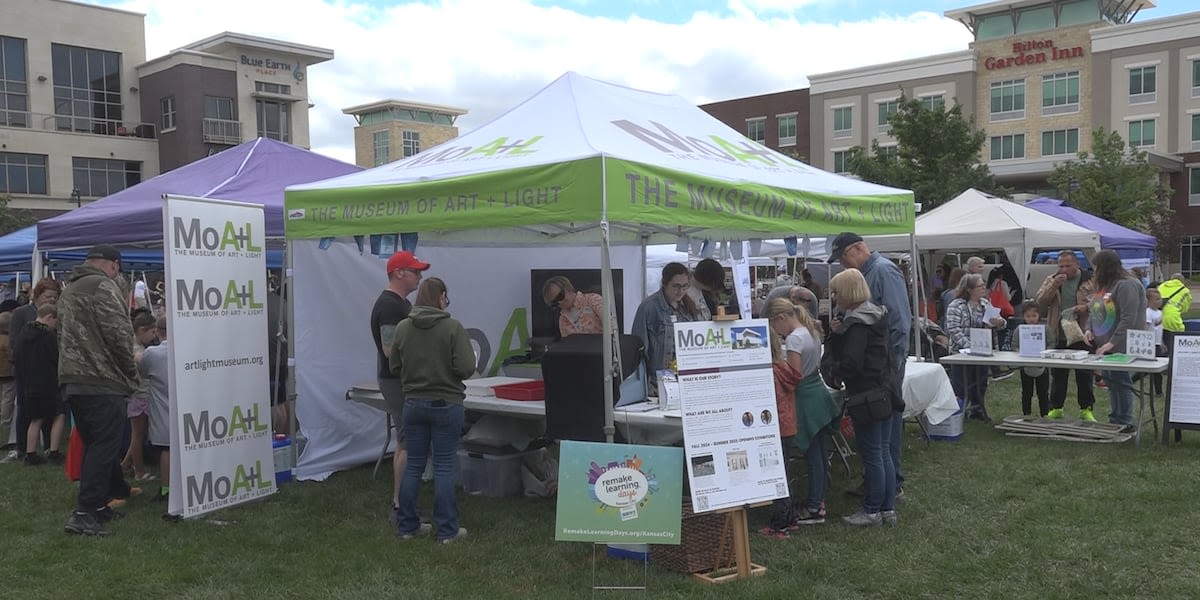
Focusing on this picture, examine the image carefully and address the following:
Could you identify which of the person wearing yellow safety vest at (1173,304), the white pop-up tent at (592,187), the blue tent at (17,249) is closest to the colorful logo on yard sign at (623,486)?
the white pop-up tent at (592,187)

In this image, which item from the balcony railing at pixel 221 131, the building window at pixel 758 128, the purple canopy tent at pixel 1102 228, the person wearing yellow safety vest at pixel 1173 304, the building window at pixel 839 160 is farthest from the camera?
the building window at pixel 758 128

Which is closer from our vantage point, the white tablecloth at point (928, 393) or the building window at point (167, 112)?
the white tablecloth at point (928, 393)

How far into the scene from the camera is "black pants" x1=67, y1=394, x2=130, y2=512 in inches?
207

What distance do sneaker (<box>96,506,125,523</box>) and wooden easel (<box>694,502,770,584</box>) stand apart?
3.52m

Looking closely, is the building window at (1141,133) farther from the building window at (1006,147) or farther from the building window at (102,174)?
the building window at (102,174)

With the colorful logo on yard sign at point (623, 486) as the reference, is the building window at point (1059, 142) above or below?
above

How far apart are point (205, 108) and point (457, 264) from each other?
3699 centimetres

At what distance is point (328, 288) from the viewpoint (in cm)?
702

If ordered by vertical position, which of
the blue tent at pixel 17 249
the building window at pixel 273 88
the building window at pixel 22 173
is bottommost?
the blue tent at pixel 17 249

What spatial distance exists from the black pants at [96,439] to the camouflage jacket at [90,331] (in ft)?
0.35

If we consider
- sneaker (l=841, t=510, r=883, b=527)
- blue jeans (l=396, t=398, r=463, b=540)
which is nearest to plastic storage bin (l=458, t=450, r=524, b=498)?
blue jeans (l=396, t=398, r=463, b=540)

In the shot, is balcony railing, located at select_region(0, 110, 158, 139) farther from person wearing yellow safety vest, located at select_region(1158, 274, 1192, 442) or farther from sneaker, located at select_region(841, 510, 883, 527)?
sneaker, located at select_region(841, 510, 883, 527)

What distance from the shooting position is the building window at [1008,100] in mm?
44000

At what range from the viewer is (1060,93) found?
141ft
